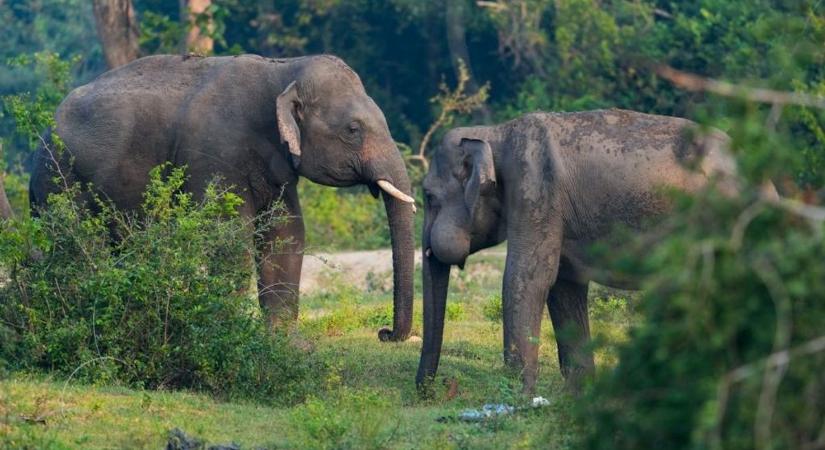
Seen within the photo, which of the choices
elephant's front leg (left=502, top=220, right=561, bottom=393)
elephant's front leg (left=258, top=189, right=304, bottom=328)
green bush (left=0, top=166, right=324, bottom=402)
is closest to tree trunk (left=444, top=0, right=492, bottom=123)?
elephant's front leg (left=258, top=189, right=304, bottom=328)

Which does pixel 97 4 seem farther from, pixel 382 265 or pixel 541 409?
pixel 541 409

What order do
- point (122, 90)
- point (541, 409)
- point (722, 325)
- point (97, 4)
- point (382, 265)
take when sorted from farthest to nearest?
point (97, 4) → point (382, 265) → point (122, 90) → point (541, 409) → point (722, 325)

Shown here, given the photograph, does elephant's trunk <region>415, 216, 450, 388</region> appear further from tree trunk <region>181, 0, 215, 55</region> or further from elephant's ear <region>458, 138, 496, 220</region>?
tree trunk <region>181, 0, 215, 55</region>

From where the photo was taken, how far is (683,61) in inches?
940

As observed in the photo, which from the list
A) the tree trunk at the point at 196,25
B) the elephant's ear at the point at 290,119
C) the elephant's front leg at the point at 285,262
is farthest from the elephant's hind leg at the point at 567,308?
the tree trunk at the point at 196,25

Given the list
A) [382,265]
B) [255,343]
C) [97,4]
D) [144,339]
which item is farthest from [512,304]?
[97,4]

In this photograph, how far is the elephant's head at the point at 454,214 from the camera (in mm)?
10125

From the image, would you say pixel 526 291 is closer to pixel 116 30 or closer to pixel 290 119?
pixel 290 119

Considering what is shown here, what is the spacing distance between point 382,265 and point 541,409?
375 inches

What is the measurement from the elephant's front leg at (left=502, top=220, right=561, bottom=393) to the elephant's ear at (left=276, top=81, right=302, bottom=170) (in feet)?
8.02

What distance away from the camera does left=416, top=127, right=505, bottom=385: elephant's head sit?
33.2ft

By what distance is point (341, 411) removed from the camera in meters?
8.46

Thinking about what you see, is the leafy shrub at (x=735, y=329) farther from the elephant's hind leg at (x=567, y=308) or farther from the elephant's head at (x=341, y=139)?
the elephant's head at (x=341, y=139)

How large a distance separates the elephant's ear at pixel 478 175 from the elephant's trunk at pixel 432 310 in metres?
0.37
